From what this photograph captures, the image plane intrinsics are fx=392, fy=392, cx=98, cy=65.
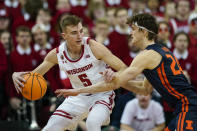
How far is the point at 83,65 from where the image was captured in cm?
574

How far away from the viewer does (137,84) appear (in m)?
5.72

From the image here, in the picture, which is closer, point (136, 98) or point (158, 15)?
point (136, 98)

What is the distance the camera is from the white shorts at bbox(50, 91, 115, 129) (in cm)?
574

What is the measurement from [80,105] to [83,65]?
0.61m

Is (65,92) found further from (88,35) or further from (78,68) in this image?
(88,35)

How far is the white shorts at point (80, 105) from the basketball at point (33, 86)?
1.48 ft

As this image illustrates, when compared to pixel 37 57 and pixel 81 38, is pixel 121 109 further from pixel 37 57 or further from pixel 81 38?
pixel 81 38

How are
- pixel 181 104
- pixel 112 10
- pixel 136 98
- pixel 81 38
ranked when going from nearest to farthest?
1. pixel 181 104
2. pixel 81 38
3. pixel 136 98
4. pixel 112 10

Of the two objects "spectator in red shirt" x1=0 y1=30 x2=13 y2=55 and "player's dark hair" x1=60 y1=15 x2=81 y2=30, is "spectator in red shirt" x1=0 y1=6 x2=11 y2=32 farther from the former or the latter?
"player's dark hair" x1=60 y1=15 x2=81 y2=30

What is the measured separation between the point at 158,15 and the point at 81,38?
5374mm

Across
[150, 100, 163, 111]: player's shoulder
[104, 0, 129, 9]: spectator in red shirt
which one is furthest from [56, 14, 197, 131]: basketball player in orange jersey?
[104, 0, 129, 9]: spectator in red shirt

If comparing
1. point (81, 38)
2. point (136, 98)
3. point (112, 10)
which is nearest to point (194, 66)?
point (136, 98)

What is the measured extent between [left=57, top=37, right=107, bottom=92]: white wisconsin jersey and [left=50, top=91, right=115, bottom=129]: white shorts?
24 cm

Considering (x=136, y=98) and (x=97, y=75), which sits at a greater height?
(x=97, y=75)
